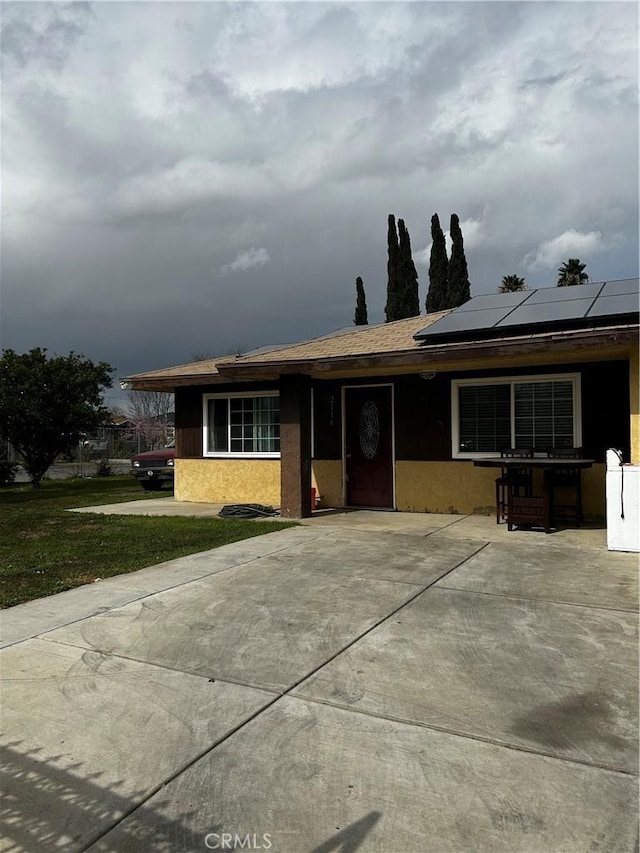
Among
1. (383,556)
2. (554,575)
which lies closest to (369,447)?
(383,556)

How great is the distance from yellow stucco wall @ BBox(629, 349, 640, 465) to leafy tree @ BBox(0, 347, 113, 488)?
Result: 51.5 ft

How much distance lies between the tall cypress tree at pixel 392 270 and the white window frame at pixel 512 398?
28405mm

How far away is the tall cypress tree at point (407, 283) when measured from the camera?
124 ft

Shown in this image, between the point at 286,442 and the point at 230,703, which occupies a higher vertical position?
the point at 286,442

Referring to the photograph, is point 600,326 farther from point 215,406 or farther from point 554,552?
point 215,406

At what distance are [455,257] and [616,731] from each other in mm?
36684

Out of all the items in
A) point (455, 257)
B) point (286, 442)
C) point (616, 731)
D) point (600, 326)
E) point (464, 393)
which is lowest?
point (616, 731)

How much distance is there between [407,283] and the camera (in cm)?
3797

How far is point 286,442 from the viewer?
10.1 meters

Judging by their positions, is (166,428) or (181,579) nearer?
(181,579)

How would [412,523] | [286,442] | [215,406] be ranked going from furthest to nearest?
1. [215,406]
2. [286,442]
3. [412,523]

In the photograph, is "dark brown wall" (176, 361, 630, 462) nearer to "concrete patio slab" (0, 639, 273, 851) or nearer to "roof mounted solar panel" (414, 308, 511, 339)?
"roof mounted solar panel" (414, 308, 511, 339)

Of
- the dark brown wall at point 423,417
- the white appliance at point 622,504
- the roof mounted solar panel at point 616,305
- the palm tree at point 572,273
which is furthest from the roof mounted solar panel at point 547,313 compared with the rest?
the palm tree at point 572,273

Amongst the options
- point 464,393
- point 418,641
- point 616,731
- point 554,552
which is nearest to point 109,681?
point 418,641
